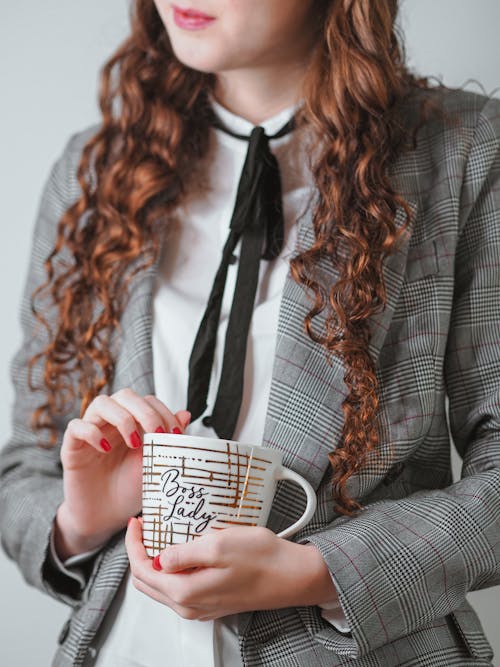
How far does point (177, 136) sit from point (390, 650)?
2.58 feet

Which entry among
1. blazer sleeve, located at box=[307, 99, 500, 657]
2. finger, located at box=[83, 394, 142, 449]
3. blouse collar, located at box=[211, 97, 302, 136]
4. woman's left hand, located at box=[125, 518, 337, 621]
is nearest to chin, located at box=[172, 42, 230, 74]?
blouse collar, located at box=[211, 97, 302, 136]

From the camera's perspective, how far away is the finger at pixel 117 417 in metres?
0.98

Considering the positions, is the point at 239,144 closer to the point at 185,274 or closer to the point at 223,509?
the point at 185,274

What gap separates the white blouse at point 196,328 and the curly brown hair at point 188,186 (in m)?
0.04

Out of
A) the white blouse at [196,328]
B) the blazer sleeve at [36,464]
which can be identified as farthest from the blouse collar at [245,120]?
the blazer sleeve at [36,464]

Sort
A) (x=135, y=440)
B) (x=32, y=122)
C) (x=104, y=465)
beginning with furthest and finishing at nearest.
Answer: (x=32, y=122)
(x=104, y=465)
(x=135, y=440)

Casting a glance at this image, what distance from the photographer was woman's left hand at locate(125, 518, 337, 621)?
0.90 metres

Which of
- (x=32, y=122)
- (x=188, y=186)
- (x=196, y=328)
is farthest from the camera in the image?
(x=32, y=122)

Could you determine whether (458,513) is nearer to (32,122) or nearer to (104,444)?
(104,444)

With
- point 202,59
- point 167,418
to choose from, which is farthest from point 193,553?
point 202,59

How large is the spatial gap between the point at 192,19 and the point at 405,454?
634 mm

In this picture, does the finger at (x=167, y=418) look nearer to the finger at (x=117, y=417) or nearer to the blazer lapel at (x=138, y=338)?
the finger at (x=117, y=417)

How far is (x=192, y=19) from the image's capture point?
1173 millimetres

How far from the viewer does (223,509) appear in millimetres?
898
